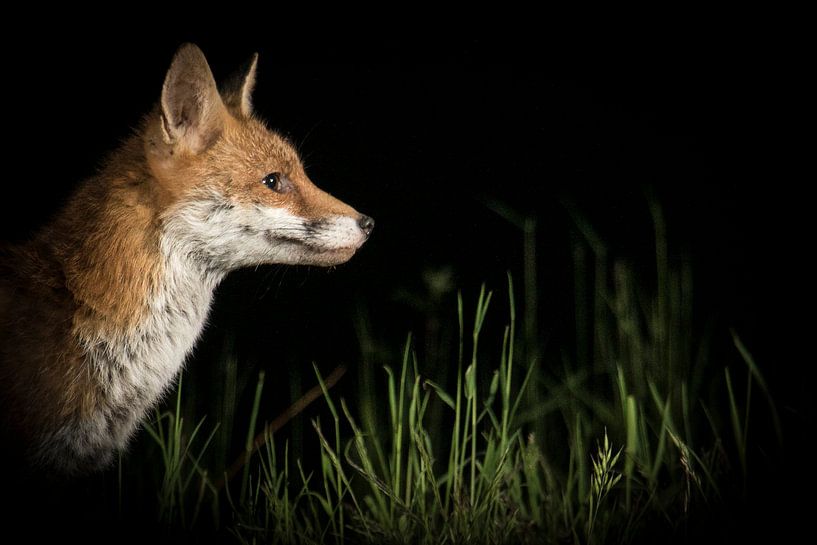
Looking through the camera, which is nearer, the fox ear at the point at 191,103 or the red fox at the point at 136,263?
the red fox at the point at 136,263

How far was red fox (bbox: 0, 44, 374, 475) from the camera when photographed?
11.8 feet

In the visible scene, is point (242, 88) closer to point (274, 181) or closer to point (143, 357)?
point (274, 181)

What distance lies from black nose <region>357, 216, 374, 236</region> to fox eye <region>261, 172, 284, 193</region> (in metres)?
0.40

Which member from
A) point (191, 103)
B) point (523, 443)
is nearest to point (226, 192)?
point (191, 103)

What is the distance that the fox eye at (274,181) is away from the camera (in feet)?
13.5

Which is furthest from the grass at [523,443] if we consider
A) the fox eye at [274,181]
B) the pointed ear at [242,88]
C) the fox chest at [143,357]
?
the pointed ear at [242,88]

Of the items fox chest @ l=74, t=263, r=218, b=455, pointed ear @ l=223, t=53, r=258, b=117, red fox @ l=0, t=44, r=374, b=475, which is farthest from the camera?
pointed ear @ l=223, t=53, r=258, b=117

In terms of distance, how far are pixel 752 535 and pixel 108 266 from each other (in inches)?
110

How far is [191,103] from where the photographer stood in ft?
12.9

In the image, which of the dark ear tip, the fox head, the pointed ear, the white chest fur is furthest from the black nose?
the dark ear tip

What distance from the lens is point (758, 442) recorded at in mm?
3803

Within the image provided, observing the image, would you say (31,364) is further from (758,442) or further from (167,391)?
(758,442)

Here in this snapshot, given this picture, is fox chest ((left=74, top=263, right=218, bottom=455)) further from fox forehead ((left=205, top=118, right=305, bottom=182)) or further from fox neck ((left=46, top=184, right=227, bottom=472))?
fox forehead ((left=205, top=118, right=305, bottom=182))

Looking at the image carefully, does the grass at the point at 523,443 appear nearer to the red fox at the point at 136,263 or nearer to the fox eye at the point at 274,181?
the red fox at the point at 136,263
